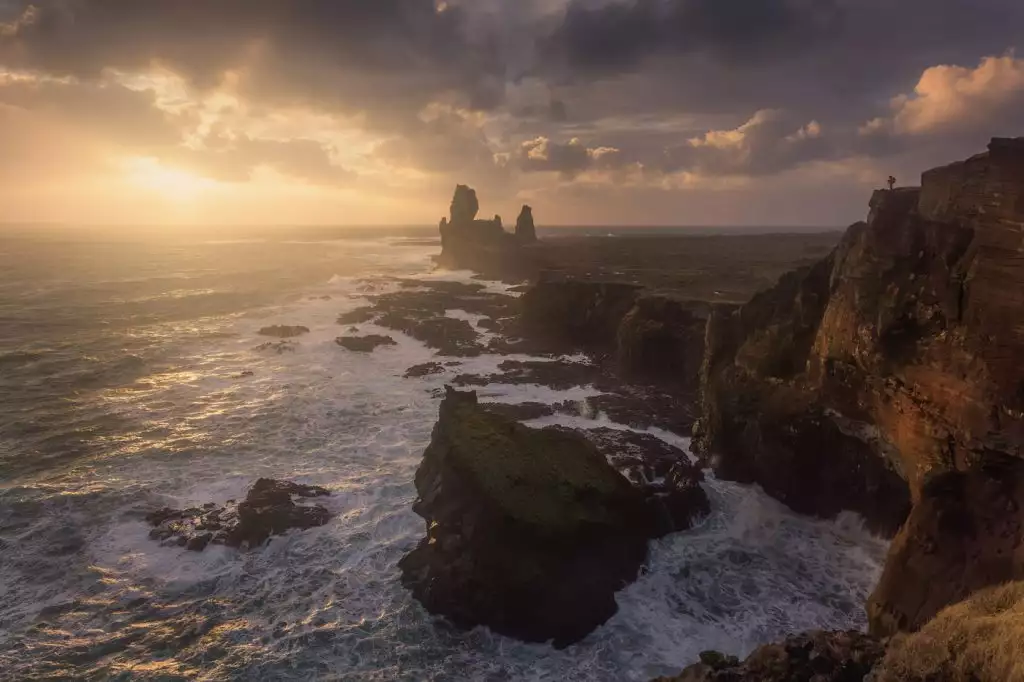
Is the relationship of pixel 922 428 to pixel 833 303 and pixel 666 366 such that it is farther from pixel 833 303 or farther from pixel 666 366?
pixel 666 366

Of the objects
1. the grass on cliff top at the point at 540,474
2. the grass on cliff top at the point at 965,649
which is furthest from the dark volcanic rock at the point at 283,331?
the grass on cliff top at the point at 965,649

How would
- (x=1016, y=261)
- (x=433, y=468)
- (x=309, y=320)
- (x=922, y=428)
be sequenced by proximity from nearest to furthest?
1. (x=1016, y=261)
2. (x=922, y=428)
3. (x=433, y=468)
4. (x=309, y=320)

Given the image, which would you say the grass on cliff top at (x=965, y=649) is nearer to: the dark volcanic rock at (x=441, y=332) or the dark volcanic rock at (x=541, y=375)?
the dark volcanic rock at (x=541, y=375)

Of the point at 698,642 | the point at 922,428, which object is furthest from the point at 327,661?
the point at 922,428

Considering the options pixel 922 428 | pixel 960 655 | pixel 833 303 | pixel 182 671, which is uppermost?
pixel 833 303

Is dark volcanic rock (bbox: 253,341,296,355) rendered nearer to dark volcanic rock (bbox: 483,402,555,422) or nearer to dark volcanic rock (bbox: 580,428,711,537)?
dark volcanic rock (bbox: 483,402,555,422)

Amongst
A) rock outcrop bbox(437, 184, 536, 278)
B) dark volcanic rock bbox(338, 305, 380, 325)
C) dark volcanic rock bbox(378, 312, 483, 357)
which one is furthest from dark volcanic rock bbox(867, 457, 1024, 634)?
rock outcrop bbox(437, 184, 536, 278)

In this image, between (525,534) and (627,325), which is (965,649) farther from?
(627,325)
